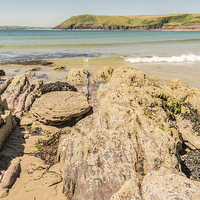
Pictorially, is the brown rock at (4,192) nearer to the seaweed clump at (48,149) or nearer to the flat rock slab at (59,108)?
the seaweed clump at (48,149)

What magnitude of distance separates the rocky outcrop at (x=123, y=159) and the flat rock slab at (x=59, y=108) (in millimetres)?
1990

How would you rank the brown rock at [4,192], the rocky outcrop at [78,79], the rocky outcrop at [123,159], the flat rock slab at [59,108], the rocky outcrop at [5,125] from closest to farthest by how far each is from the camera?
the rocky outcrop at [123,159], the brown rock at [4,192], the rocky outcrop at [5,125], the flat rock slab at [59,108], the rocky outcrop at [78,79]

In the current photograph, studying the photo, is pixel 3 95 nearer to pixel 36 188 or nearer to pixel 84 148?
pixel 36 188

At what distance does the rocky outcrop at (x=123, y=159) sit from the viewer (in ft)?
10.8

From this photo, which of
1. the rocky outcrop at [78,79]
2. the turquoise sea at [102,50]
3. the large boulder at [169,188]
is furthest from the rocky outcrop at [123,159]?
the turquoise sea at [102,50]

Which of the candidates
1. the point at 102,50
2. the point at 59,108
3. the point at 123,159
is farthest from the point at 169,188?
the point at 102,50

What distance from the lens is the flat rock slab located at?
26.3 feet

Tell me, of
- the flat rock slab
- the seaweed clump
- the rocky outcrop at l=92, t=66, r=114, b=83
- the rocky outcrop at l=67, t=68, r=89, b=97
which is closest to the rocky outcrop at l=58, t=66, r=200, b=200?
the seaweed clump

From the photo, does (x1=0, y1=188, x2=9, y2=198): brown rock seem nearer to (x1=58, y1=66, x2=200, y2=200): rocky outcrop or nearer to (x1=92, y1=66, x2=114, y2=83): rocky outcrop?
(x1=58, y1=66, x2=200, y2=200): rocky outcrop

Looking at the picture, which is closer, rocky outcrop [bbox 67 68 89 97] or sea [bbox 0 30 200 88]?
rocky outcrop [bbox 67 68 89 97]

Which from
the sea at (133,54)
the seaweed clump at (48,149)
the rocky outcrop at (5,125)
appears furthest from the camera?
the sea at (133,54)

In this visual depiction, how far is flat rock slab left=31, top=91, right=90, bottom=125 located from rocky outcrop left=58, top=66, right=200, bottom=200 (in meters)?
1.99

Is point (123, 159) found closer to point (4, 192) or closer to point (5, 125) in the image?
point (4, 192)

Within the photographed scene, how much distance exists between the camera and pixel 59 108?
323 inches
